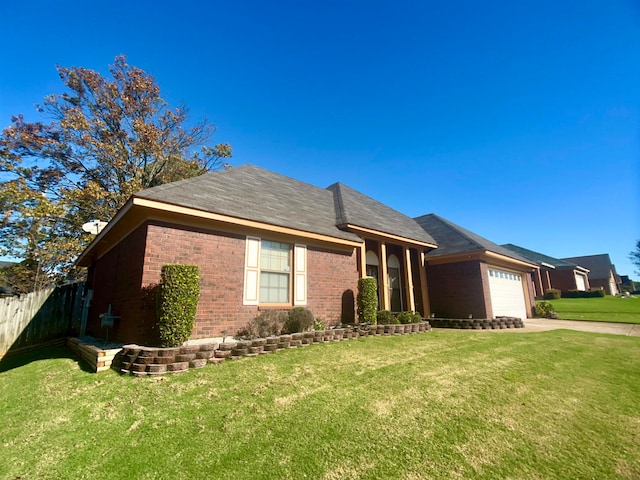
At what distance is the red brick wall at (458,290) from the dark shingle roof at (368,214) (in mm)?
1708

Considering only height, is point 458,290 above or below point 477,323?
above

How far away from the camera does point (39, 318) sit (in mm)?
10258

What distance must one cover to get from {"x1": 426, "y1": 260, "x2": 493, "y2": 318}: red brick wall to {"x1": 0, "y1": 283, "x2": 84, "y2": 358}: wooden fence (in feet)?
50.8

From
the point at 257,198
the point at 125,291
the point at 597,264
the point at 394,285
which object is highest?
the point at 597,264

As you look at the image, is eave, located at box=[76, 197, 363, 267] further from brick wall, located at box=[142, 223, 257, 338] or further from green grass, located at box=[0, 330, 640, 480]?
green grass, located at box=[0, 330, 640, 480]

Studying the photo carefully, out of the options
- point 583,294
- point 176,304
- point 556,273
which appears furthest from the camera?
point 556,273

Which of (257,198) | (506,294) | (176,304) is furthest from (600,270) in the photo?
(176,304)

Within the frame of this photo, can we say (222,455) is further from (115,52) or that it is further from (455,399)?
(115,52)

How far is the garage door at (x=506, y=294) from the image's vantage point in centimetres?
1395

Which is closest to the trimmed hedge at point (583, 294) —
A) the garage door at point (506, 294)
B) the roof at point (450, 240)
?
the garage door at point (506, 294)

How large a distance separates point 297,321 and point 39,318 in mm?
9946

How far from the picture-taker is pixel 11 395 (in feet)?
15.2

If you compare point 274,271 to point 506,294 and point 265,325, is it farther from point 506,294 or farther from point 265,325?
point 506,294

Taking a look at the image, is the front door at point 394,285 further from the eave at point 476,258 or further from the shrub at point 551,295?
the shrub at point 551,295
